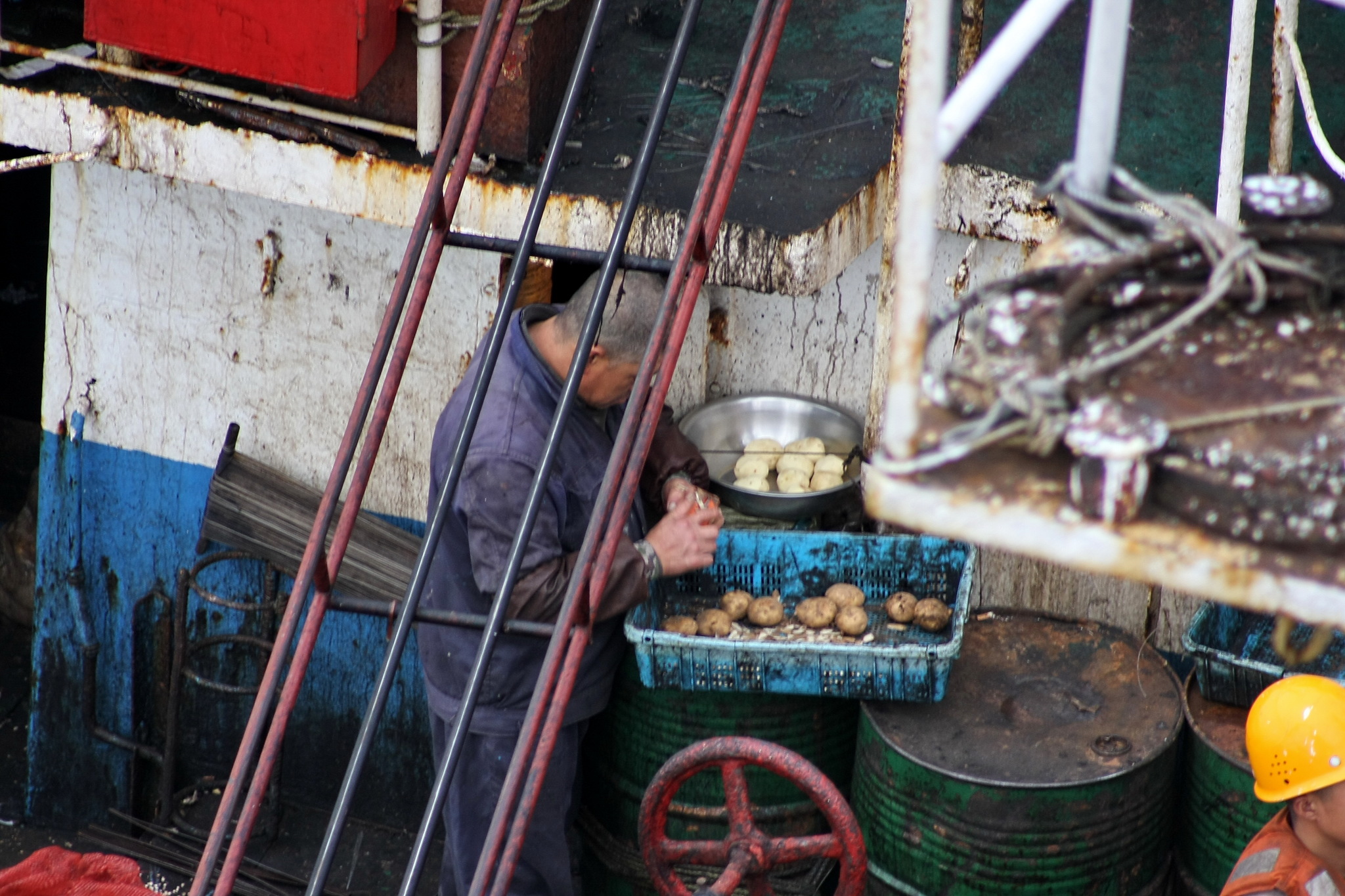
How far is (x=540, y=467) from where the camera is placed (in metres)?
3.42

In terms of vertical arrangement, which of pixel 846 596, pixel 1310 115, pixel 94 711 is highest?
pixel 1310 115

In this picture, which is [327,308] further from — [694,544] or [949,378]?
[949,378]

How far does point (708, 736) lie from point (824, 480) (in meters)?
0.91

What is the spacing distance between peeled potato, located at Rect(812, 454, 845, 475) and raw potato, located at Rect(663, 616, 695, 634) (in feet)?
2.45

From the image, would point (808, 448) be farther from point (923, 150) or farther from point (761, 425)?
point (923, 150)

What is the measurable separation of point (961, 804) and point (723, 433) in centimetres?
163

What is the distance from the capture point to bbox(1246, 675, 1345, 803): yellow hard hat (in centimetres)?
312

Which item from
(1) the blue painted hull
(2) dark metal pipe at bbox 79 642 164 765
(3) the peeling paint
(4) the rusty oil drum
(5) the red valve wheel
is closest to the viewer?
(5) the red valve wheel

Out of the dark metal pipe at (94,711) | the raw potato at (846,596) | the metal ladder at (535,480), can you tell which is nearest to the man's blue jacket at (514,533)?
the metal ladder at (535,480)

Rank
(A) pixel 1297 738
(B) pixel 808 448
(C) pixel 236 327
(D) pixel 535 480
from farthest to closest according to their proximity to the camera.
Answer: (C) pixel 236 327 < (B) pixel 808 448 < (D) pixel 535 480 < (A) pixel 1297 738

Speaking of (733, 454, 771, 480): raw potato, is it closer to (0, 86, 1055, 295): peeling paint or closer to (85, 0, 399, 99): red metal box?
(0, 86, 1055, 295): peeling paint

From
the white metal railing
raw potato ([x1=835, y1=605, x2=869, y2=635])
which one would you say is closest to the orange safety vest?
raw potato ([x1=835, y1=605, x2=869, y2=635])

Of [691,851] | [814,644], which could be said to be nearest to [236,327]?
[814,644]

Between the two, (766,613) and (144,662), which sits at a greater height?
(766,613)
